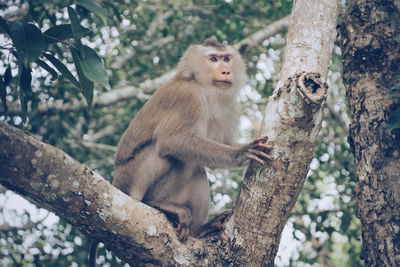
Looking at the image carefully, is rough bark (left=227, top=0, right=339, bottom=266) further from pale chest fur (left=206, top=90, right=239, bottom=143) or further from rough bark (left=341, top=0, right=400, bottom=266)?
pale chest fur (left=206, top=90, right=239, bottom=143)

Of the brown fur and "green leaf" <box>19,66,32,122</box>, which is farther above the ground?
"green leaf" <box>19,66,32,122</box>

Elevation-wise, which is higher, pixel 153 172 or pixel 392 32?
pixel 392 32

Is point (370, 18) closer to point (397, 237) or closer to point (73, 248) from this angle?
point (397, 237)

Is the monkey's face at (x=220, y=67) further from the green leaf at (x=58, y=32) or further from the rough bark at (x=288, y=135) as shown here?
the green leaf at (x=58, y=32)

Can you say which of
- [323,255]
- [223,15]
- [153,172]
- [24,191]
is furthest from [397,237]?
[223,15]

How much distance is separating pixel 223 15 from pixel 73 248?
4840mm

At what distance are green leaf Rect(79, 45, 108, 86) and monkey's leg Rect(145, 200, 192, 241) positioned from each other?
1.91 meters

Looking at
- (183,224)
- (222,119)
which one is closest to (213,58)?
(222,119)

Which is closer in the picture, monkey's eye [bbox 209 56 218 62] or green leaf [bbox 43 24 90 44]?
green leaf [bbox 43 24 90 44]

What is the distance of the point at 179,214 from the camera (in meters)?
5.32

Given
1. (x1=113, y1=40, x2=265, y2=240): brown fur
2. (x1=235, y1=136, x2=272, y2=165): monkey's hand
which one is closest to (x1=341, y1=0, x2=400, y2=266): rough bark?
(x1=235, y1=136, x2=272, y2=165): monkey's hand

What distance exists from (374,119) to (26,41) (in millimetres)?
3227

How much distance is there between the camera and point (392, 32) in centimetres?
508

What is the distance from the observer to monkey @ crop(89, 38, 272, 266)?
5871mm
